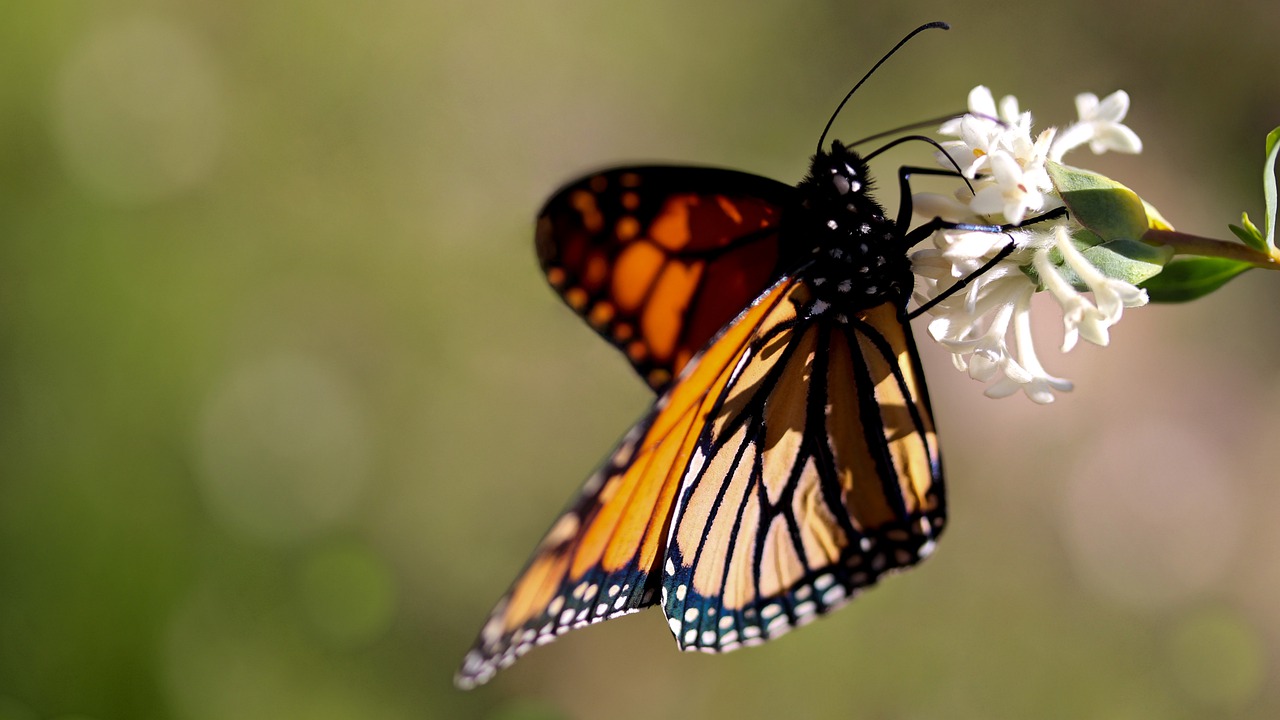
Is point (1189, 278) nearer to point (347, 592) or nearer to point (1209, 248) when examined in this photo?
point (1209, 248)

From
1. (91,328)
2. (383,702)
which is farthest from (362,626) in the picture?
(91,328)

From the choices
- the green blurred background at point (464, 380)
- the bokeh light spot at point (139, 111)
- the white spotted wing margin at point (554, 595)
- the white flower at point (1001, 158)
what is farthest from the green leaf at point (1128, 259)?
A: the bokeh light spot at point (139, 111)

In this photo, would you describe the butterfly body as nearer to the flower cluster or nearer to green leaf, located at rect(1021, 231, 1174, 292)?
the flower cluster

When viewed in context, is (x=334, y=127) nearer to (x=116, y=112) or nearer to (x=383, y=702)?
(x=116, y=112)

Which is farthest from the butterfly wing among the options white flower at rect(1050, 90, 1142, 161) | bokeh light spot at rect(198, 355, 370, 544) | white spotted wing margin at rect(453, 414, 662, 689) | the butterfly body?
bokeh light spot at rect(198, 355, 370, 544)

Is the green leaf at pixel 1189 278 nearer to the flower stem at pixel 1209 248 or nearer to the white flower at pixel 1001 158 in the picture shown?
the flower stem at pixel 1209 248

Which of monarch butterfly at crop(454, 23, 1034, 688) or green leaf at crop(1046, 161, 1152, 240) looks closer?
green leaf at crop(1046, 161, 1152, 240)

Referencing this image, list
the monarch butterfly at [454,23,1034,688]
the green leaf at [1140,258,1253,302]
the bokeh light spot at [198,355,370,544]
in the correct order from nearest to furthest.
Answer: the green leaf at [1140,258,1253,302] → the monarch butterfly at [454,23,1034,688] → the bokeh light spot at [198,355,370,544]

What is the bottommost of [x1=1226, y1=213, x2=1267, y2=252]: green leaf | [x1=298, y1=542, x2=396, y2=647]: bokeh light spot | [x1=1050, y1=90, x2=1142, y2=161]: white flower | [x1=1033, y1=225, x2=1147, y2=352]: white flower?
[x1=298, y1=542, x2=396, y2=647]: bokeh light spot
